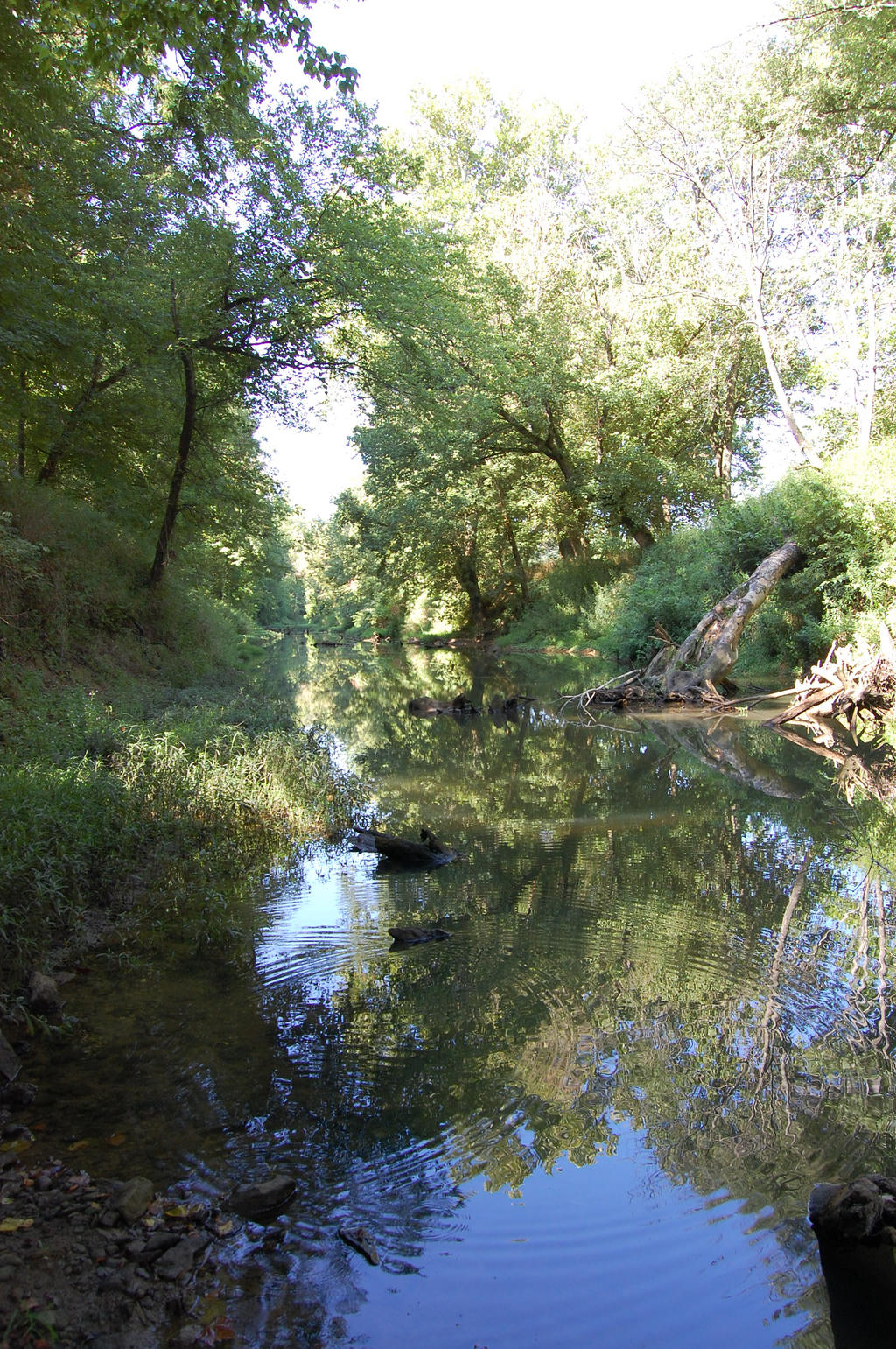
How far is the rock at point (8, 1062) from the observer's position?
13.3ft

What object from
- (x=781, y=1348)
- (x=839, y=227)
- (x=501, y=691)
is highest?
(x=839, y=227)

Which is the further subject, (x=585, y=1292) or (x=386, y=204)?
(x=386, y=204)

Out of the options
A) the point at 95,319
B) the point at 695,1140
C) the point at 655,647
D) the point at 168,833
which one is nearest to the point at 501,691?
the point at 655,647

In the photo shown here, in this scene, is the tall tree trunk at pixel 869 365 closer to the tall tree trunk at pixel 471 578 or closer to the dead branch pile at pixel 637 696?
the dead branch pile at pixel 637 696

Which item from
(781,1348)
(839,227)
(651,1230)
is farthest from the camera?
(839,227)

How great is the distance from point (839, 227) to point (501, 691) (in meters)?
13.9

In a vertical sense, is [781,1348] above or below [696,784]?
below

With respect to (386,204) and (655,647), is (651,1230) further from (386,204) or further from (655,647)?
(655,647)

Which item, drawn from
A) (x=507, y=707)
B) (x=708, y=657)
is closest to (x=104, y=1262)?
(x=507, y=707)

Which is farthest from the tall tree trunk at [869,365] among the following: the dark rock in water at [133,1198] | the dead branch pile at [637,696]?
the dark rock in water at [133,1198]

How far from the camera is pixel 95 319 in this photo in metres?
13.3

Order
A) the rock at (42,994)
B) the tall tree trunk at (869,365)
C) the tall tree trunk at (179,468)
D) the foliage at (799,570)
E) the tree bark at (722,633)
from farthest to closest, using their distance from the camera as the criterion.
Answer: the tall tree trunk at (869,365) < the tree bark at (722,633) < the foliage at (799,570) < the tall tree trunk at (179,468) < the rock at (42,994)

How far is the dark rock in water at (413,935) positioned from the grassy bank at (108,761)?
1.89 metres

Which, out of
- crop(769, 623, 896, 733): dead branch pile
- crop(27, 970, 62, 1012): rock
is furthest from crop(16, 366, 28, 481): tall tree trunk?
crop(769, 623, 896, 733): dead branch pile
